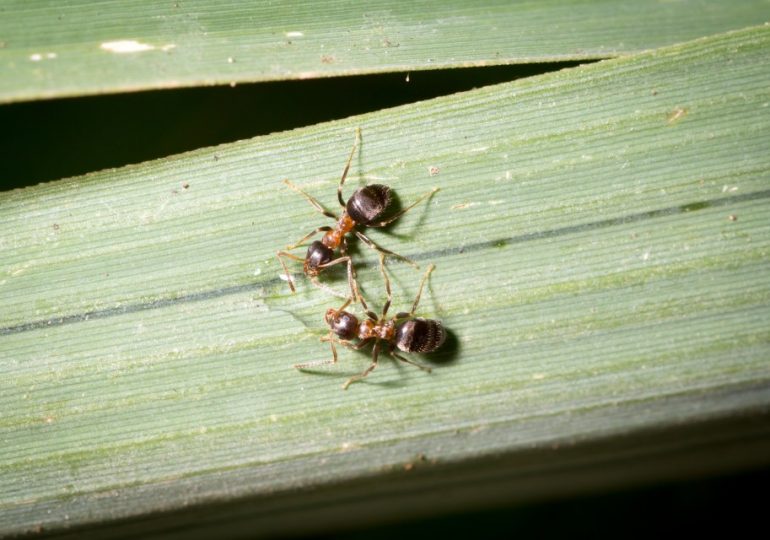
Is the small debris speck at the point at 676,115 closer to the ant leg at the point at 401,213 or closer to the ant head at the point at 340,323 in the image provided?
the ant leg at the point at 401,213

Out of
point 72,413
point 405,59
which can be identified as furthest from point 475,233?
point 72,413

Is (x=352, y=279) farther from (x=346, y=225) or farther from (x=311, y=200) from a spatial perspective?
(x=311, y=200)

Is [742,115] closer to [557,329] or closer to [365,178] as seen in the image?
[557,329]

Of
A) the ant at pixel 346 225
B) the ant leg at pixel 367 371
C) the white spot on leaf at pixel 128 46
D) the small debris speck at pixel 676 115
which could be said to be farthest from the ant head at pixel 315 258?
the small debris speck at pixel 676 115

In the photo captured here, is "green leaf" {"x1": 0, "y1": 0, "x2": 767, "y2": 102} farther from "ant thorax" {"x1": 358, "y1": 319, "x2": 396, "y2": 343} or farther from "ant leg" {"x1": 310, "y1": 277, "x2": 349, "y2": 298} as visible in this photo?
"ant thorax" {"x1": 358, "y1": 319, "x2": 396, "y2": 343}

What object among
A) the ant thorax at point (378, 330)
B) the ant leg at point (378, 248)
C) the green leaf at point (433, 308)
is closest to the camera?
the green leaf at point (433, 308)

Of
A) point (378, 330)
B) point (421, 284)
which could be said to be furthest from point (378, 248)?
point (378, 330)
